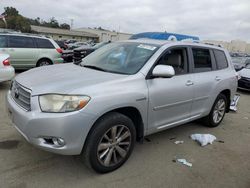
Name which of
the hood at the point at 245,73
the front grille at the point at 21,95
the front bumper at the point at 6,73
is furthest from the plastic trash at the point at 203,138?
the hood at the point at 245,73

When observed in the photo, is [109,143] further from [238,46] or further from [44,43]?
[238,46]

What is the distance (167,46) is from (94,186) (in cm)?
226

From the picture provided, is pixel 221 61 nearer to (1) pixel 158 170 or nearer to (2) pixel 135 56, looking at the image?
(2) pixel 135 56

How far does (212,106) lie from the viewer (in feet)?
15.3

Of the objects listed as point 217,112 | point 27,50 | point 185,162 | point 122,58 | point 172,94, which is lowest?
point 185,162

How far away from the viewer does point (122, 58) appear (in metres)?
3.59

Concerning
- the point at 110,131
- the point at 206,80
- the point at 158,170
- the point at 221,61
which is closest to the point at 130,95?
the point at 110,131

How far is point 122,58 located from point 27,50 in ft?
23.6

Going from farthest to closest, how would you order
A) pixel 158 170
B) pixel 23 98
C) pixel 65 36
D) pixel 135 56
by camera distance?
pixel 65 36 → pixel 135 56 → pixel 158 170 → pixel 23 98

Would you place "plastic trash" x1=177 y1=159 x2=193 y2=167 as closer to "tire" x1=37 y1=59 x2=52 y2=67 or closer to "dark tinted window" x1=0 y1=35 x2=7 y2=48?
"tire" x1=37 y1=59 x2=52 y2=67

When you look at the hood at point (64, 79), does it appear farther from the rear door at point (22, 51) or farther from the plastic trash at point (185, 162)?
the rear door at point (22, 51)

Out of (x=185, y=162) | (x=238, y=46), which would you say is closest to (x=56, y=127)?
(x=185, y=162)

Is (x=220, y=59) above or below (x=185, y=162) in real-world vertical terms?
above

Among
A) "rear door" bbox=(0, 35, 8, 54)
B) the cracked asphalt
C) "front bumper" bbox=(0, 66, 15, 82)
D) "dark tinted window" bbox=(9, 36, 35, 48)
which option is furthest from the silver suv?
"dark tinted window" bbox=(9, 36, 35, 48)
